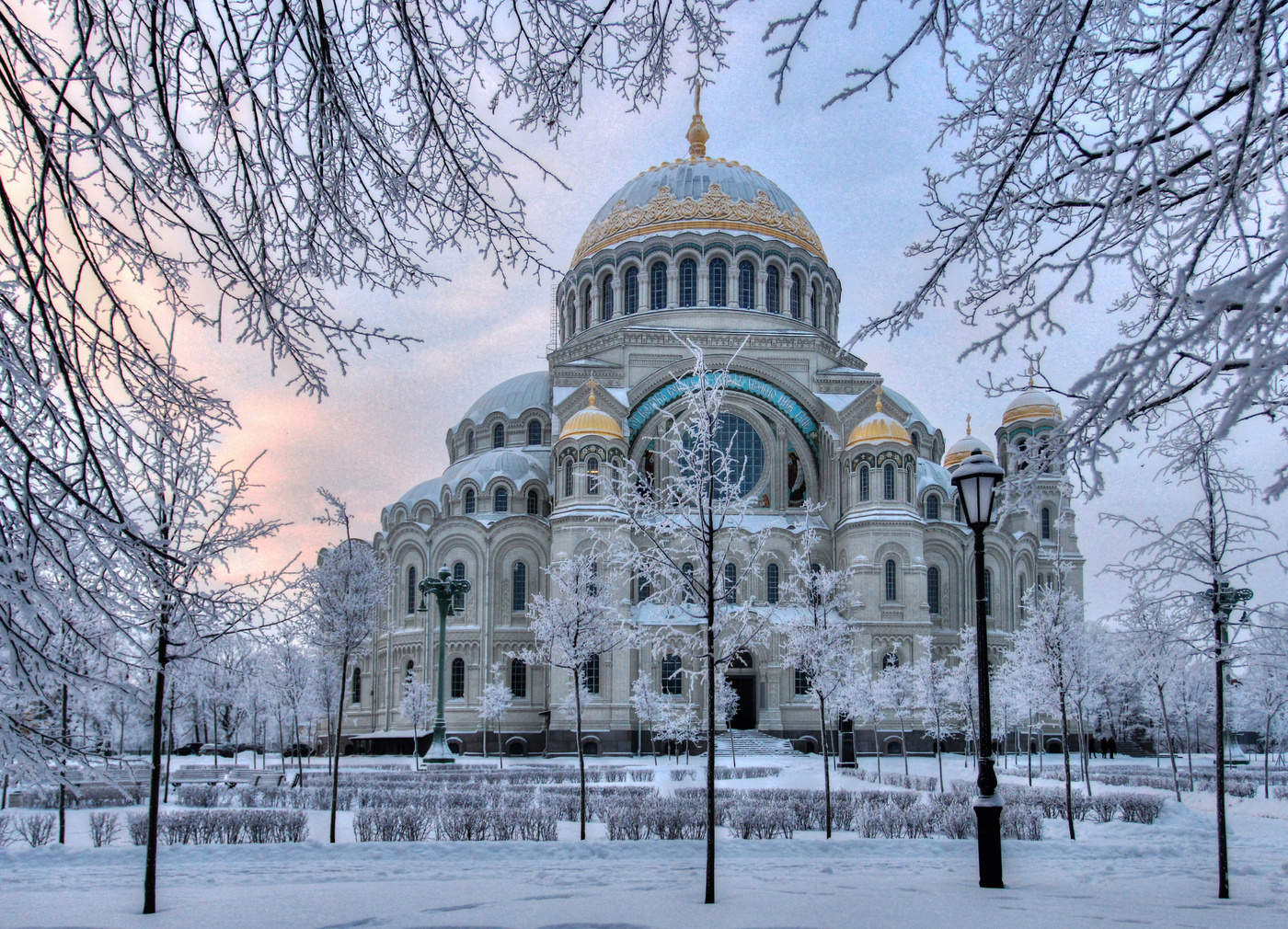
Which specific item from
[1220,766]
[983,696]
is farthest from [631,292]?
[1220,766]

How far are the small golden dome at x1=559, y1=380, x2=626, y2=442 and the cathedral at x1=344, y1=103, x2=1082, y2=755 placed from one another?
8cm

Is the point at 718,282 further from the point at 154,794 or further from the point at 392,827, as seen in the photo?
the point at 154,794

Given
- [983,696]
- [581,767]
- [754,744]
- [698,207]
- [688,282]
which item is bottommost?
[754,744]

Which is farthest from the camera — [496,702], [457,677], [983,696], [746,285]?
[746,285]

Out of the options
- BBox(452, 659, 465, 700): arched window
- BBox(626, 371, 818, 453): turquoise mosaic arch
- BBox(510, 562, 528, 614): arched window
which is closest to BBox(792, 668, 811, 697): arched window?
BBox(626, 371, 818, 453): turquoise mosaic arch

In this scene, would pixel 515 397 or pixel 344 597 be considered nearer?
pixel 344 597

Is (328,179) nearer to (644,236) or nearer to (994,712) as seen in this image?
(994,712)

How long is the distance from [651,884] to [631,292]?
3982 centimetres

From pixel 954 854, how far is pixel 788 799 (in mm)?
6023

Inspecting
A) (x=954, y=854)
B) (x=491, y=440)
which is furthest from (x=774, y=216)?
(x=954, y=854)

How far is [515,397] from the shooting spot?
52000 mm

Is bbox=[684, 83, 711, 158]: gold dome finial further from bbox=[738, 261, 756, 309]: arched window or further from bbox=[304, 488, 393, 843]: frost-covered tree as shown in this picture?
bbox=[304, 488, 393, 843]: frost-covered tree

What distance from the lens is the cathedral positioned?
3962 cm

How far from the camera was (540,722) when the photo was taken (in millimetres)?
40875
